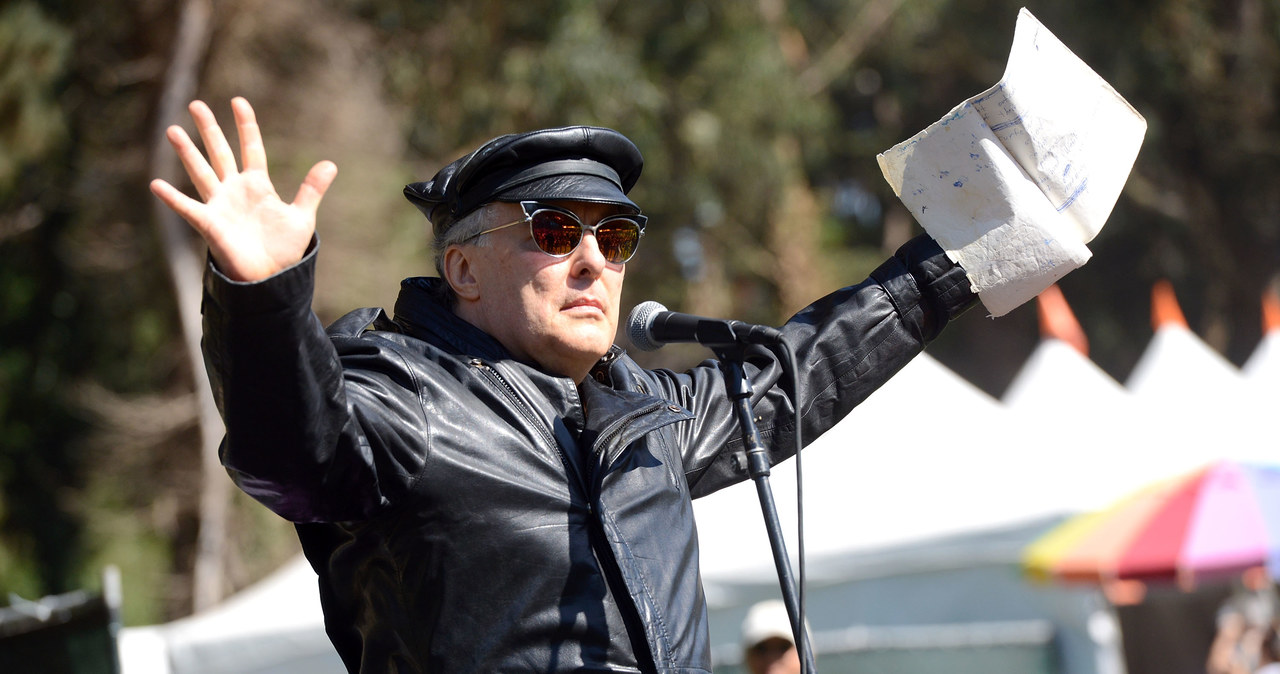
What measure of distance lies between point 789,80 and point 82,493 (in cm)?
892

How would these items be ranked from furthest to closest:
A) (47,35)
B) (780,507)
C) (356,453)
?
(47,35), (780,507), (356,453)

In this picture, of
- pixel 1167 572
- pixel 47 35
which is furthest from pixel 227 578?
pixel 1167 572

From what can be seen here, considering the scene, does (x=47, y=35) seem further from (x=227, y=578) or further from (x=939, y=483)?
(x=939, y=483)

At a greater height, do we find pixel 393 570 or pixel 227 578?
pixel 227 578

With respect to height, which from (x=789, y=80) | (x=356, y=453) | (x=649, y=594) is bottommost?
(x=649, y=594)

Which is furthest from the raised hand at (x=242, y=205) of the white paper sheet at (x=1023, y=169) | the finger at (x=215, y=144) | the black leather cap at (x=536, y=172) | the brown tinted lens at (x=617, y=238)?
the white paper sheet at (x=1023, y=169)

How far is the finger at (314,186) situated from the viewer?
67.7 inches

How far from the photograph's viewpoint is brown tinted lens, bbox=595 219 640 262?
2.23 meters

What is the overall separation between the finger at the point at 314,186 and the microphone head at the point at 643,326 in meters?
0.77

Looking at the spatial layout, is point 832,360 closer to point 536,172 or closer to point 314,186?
point 536,172

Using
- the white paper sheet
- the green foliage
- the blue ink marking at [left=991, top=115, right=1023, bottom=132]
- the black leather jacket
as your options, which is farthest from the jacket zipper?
the green foliage

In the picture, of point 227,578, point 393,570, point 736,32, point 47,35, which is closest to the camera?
point 393,570

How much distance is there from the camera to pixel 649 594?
6.56 feet

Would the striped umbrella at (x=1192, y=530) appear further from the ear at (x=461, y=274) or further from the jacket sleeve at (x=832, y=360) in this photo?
the ear at (x=461, y=274)
